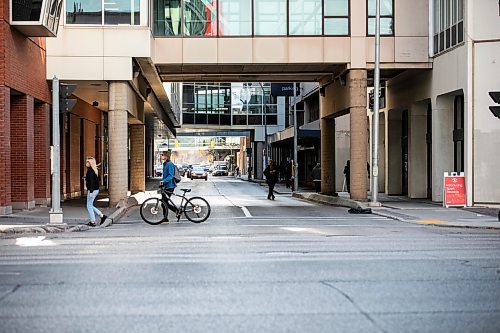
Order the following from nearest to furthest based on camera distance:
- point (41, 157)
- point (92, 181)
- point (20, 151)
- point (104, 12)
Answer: point (92, 181) → point (20, 151) → point (41, 157) → point (104, 12)

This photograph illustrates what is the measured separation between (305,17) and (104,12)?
26.4ft

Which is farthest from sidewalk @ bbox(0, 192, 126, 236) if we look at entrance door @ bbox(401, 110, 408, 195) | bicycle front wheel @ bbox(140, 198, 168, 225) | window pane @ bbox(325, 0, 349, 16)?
entrance door @ bbox(401, 110, 408, 195)

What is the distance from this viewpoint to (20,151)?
2320 centimetres

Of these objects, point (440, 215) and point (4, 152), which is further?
point (440, 215)

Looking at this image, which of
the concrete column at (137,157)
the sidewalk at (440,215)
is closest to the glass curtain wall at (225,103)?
the concrete column at (137,157)

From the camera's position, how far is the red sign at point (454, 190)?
2534 cm

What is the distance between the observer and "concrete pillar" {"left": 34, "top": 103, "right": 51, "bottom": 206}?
84.5 ft

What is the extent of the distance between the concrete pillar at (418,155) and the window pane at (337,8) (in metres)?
6.10

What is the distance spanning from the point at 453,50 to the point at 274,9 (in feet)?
23.9

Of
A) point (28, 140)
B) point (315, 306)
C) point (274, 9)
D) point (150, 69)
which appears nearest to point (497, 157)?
point (274, 9)

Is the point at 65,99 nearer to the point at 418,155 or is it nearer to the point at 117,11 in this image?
the point at 117,11

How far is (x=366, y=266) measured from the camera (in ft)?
35.6

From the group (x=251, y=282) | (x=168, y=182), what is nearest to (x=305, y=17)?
(x=168, y=182)

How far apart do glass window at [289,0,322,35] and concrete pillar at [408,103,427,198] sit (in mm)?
6563
